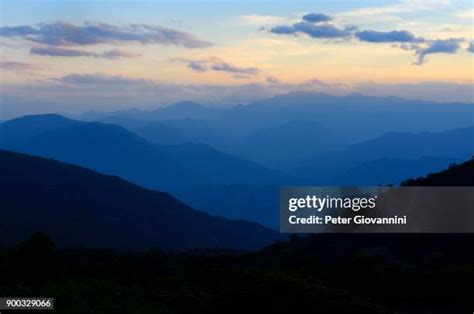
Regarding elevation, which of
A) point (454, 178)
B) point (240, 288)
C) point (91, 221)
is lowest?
point (91, 221)

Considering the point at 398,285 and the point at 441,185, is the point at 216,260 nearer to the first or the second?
the point at 398,285

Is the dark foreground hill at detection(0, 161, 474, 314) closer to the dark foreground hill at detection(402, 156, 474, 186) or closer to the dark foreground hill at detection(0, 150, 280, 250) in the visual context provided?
the dark foreground hill at detection(402, 156, 474, 186)

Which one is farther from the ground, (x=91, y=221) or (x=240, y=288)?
(x=240, y=288)

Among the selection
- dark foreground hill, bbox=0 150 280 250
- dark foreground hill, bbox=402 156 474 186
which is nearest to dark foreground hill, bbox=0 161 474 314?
dark foreground hill, bbox=402 156 474 186

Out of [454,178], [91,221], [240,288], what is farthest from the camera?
[91,221]

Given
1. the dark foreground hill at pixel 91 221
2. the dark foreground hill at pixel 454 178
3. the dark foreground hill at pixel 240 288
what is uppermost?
the dark foreground hill at pixel 454 178

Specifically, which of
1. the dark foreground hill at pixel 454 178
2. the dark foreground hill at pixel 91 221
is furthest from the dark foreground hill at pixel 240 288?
the dark foreground hill at pixel 91 221

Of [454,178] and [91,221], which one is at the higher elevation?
[454,178]

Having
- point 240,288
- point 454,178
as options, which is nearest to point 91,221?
point 454,178

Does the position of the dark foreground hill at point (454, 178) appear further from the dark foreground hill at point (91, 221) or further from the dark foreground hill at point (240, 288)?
A: the dark foreground hill at point (91, 221)

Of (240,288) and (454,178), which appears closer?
(240,288)

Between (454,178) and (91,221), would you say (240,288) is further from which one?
(91,221)

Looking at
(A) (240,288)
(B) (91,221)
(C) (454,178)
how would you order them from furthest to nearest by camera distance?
(B) (91,221), (C) (454,178), (A) (240,288)
